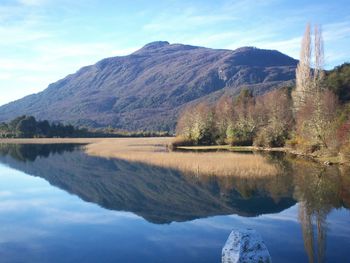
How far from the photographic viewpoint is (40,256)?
50.4 feet

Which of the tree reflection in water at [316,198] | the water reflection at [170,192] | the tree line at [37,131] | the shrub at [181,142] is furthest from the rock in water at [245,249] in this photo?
the tree line at [37,131]

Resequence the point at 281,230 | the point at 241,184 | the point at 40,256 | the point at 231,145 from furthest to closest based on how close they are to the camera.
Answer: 1. the point at 231,145
2. the point at 241,184
3. the point at 281,230
4. the point at 40,256

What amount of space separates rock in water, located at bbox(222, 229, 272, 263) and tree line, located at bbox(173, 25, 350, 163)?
124 feet

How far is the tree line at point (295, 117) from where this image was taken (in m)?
50.6

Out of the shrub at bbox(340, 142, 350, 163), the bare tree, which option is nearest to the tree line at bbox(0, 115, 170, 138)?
the bare tree

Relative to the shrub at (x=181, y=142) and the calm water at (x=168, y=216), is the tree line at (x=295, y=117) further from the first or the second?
the calm water at (x=168, y=216)

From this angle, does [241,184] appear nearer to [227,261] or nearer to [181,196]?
[181,196]

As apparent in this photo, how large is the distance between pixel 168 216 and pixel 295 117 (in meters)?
51.1

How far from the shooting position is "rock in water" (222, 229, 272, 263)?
20.6ft

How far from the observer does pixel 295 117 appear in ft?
226

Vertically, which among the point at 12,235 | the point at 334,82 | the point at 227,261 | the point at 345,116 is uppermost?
the point at 334,82

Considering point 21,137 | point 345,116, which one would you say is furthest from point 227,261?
point 21,137

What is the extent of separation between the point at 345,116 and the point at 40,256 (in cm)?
4212

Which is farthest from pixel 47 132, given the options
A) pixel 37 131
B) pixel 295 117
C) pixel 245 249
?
pixel 245 249
